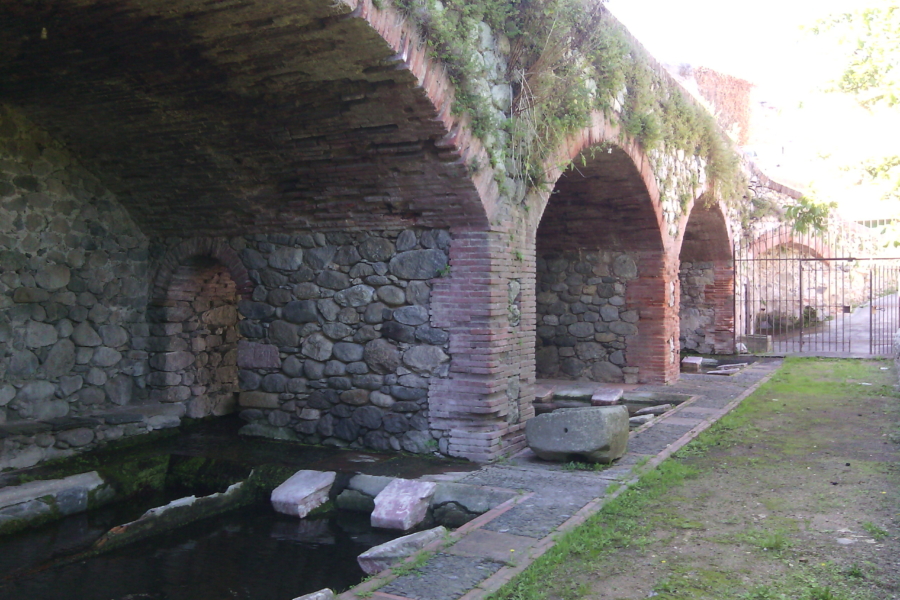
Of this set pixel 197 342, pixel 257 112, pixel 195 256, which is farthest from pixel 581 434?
pixel 197 342

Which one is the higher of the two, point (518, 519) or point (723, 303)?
point (723, 303)

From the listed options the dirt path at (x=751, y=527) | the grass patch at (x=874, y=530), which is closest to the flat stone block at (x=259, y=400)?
the dirt path at (x=751, y=527)

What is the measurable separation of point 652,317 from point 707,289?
4711mm

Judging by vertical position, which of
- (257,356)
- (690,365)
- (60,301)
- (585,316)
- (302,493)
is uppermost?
(60,301)

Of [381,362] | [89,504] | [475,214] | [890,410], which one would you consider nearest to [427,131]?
[475,214]

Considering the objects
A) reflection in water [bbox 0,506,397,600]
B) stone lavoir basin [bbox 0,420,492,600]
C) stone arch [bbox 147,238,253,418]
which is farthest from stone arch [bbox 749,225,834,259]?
reflection in water [bbox 0,506,397,600]

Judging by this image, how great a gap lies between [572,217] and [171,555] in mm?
6410

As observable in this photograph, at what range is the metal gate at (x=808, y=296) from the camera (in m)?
14.0

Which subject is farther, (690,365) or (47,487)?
(690,365)

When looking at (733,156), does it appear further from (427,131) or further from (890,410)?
(427,131)

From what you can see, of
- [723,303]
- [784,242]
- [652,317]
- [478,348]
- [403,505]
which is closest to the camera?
[403,505]

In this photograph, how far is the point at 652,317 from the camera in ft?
31.2

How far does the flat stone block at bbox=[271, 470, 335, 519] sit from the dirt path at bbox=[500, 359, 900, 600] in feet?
6.77

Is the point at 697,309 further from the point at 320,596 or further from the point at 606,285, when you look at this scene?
the point at 320,596
